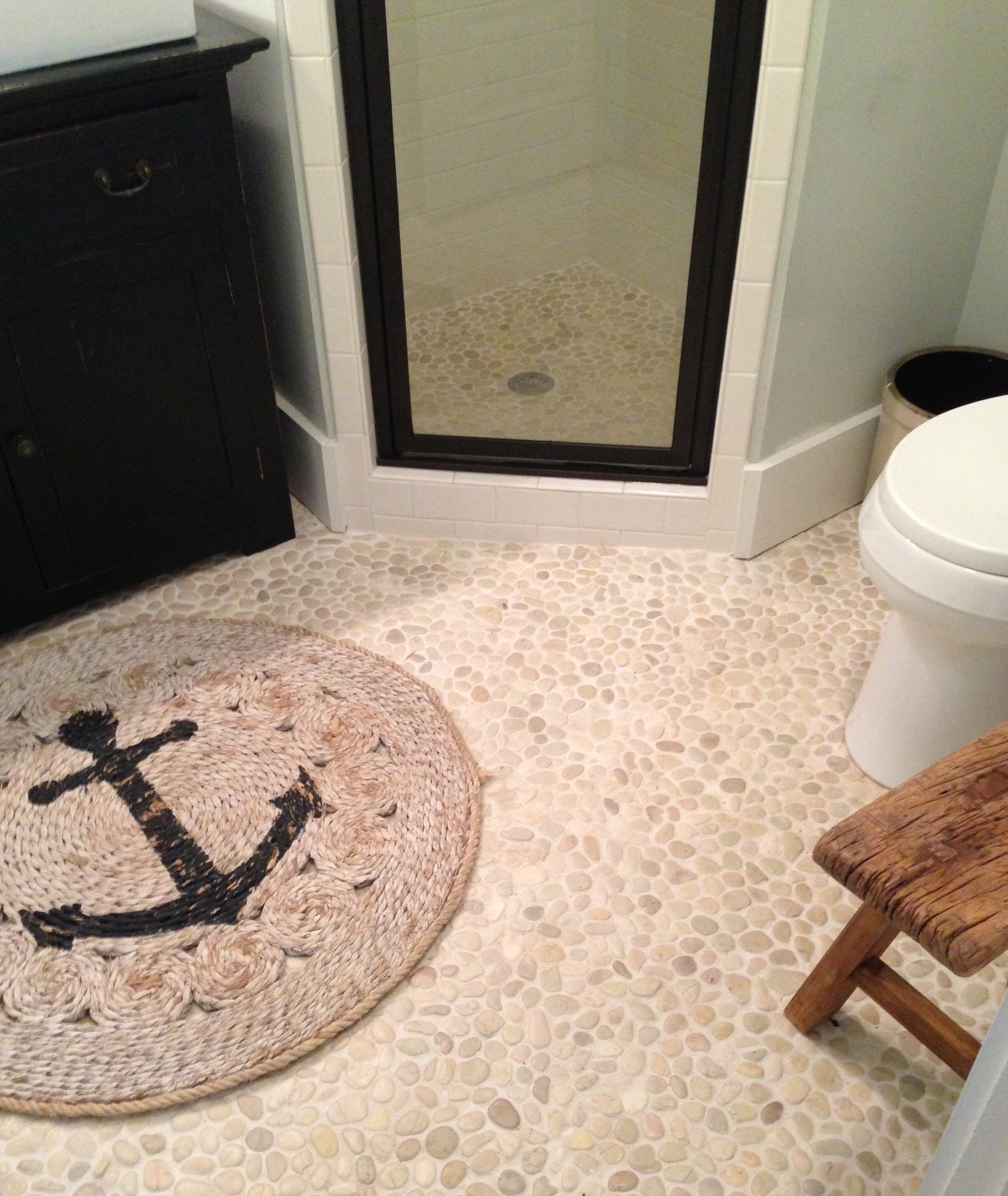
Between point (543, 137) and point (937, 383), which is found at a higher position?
point (543, 137)

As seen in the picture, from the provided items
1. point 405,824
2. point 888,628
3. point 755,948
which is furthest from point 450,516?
point 755,948

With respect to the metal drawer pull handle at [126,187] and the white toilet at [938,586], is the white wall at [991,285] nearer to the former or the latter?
the white toilet at [938,586]

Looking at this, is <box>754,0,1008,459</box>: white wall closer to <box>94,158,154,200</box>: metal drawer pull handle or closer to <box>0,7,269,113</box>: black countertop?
<box>0,7,269,113</box>: black countertop

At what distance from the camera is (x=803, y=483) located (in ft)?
6.51

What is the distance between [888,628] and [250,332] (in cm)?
109

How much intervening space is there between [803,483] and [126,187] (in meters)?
1.21

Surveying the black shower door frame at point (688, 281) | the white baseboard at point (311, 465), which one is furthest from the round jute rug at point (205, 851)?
the black shower door frame at point (688, 281)

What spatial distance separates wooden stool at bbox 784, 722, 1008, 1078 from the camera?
0.93 meters

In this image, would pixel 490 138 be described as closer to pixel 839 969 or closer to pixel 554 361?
pixel 554 361

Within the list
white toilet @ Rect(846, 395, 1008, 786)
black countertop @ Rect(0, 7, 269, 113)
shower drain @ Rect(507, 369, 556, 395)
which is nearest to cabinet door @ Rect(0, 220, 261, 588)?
black countertop @ Rect(0, 7, 269, 113)

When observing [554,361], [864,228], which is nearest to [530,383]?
[554,361]

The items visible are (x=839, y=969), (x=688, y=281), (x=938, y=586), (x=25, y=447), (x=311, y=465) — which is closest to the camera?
(x=839, y=969)

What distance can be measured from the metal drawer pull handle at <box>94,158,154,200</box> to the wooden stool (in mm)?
1268

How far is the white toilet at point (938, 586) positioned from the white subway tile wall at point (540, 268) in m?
0.40
